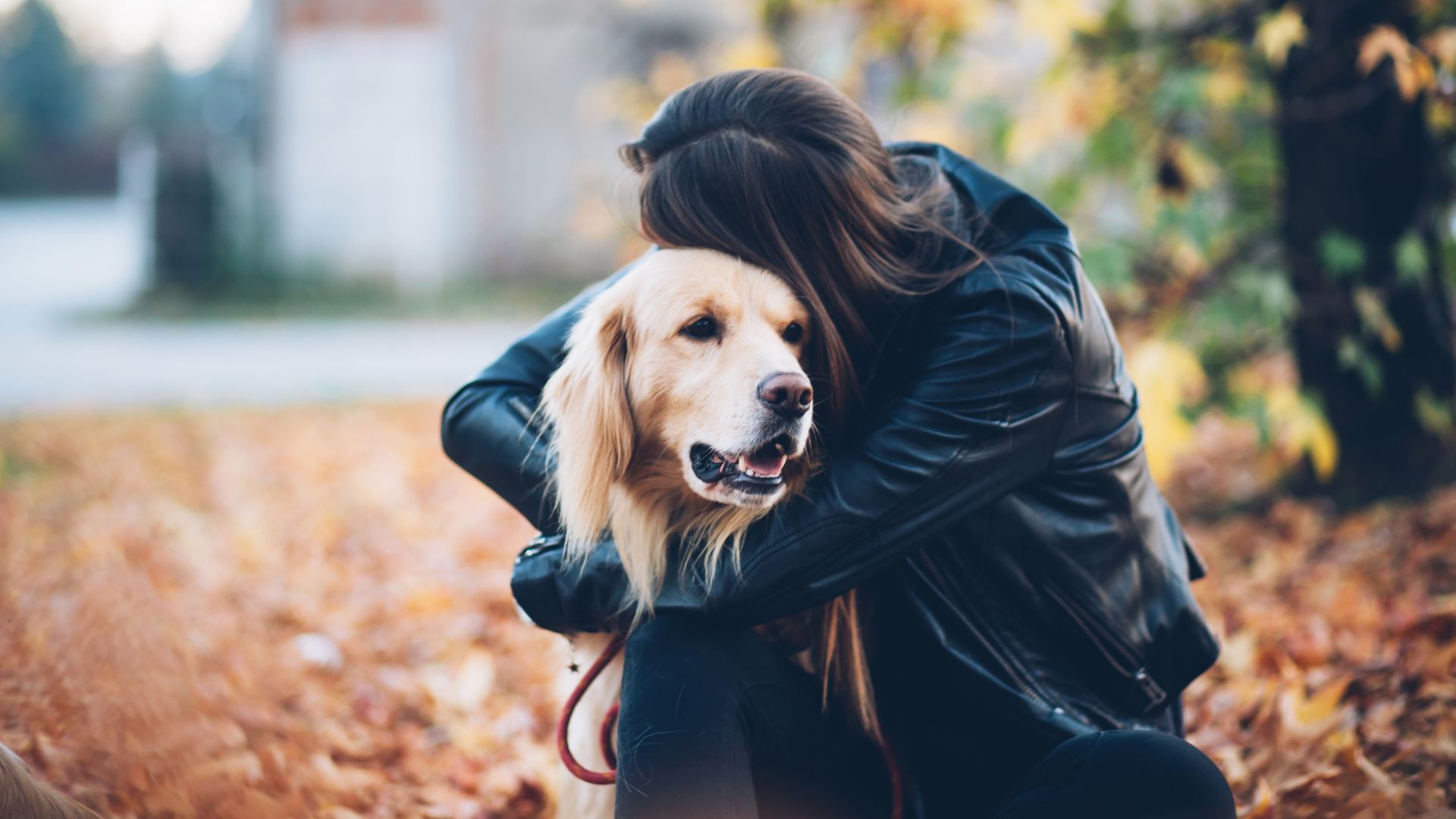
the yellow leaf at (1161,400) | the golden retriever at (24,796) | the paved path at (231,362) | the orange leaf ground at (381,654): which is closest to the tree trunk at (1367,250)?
the orange leaf ground at (381,654)

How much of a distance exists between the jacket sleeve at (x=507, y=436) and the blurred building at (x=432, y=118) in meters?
12.9

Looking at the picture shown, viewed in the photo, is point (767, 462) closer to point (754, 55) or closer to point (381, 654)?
point (381, 654)

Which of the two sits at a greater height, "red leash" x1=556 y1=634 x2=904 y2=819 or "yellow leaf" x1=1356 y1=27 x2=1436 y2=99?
"yellow leaf" x1=1356 y1=27 x2=1436 y2=99

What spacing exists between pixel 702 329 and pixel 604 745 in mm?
766

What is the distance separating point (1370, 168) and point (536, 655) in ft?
10.6

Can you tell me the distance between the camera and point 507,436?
2111mm

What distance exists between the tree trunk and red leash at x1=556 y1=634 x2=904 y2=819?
2.61 m

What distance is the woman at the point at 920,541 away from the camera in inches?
68.6

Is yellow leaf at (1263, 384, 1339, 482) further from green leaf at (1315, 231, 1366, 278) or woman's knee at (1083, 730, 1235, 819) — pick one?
woman's knee at (1083, 730, 1235, 819)

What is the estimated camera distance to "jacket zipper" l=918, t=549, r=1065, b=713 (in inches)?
72.0

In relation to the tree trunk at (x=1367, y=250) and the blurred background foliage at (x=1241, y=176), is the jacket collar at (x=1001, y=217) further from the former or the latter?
the tree trunk at (x=1367, y=250)

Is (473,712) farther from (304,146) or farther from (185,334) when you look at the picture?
(304,146)

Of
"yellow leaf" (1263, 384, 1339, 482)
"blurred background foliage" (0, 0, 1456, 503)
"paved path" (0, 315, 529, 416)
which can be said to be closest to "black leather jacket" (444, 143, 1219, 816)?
"blurred background foliage" (0, 0, 1456, 503)

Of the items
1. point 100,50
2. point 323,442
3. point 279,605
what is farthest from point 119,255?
point 100,50
